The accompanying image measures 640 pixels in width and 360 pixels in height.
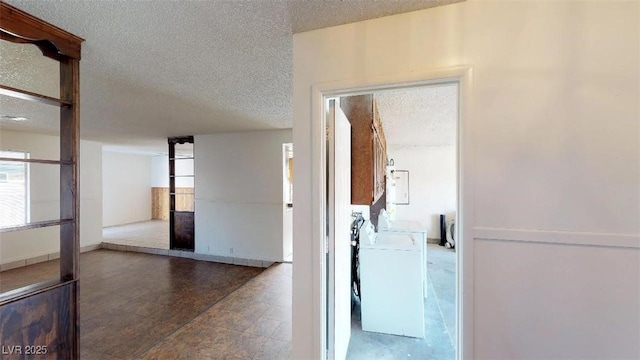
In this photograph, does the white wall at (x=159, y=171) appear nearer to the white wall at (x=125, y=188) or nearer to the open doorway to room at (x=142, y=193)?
the open doorway to room at (x=142, y=193)

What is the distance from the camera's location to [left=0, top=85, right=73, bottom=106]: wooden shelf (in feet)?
4.43

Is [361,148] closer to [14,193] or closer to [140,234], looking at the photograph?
[14,193]

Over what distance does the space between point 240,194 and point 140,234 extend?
13.3 ft

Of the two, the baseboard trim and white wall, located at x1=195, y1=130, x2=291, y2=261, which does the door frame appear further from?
white wall, located at x1=195, y1=130, x2=291, y2=261

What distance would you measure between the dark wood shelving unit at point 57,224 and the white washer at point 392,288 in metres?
2.23

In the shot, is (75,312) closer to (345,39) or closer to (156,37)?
(156,37)

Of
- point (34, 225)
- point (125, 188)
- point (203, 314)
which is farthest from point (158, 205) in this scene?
point (34, 225)

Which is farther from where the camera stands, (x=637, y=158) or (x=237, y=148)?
(x=237, y=148)

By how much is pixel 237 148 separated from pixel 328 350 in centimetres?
412

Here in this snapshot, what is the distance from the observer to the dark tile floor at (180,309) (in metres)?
2.37

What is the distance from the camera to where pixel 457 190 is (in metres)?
1.30

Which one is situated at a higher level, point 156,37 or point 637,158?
point 156,37

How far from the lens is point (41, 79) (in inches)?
85.4

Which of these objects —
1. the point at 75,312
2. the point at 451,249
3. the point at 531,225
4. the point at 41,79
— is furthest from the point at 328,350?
the point at 451,249
